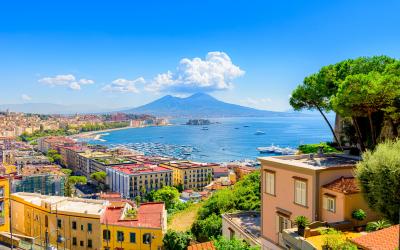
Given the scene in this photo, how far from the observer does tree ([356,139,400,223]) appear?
289 inches

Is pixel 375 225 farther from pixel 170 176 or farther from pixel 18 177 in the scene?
pixel 170 176

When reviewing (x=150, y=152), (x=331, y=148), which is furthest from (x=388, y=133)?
(x=150, y=152)

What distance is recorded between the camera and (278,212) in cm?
1025

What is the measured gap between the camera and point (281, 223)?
10219mm

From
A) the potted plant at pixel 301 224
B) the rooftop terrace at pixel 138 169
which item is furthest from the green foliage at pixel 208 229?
the rooftop terrace at pixel 138 169

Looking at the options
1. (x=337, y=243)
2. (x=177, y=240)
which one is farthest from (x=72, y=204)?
(x=337, y=243)

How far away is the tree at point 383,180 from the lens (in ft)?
24.1

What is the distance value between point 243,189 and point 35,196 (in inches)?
526

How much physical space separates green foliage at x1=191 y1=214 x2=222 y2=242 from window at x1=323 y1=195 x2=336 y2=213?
845cm

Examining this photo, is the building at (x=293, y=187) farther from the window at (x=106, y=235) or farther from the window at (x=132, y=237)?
the window at (x=106, y=235)

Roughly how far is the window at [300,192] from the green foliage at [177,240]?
25.6 feet

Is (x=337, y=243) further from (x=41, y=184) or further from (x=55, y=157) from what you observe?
(x=55, y=157)

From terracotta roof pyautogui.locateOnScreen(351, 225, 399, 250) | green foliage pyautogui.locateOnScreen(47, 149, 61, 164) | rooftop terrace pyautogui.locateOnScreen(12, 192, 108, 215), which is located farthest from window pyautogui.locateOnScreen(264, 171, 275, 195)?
green foliage pyautogui.locateOnScreen(47, 149, 61, 164)

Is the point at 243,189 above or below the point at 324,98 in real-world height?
below
